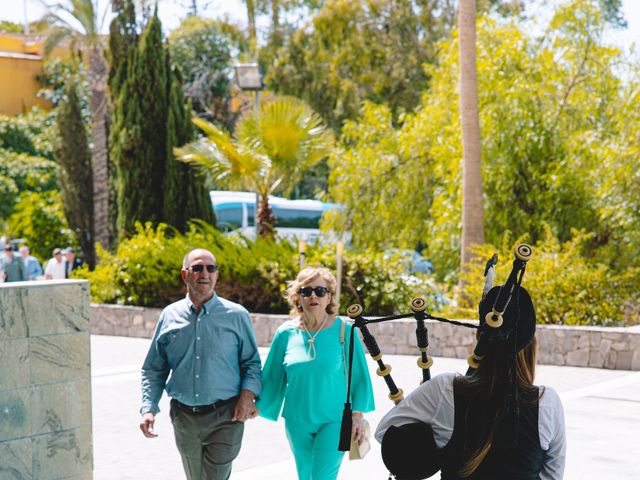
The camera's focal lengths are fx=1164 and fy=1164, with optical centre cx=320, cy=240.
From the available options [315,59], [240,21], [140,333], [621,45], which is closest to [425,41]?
[315,59]

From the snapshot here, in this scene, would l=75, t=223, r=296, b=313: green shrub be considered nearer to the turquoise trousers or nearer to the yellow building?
the turquoise trousers

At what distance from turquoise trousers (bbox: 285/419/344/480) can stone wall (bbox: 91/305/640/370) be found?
892 cm

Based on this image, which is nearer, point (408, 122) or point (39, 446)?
point (39, 446)

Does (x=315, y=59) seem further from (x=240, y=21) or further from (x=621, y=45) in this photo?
(x=621, y=45)

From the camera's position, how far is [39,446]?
654 cm

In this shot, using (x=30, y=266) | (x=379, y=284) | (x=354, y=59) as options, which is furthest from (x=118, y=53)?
(x=354, y=59)

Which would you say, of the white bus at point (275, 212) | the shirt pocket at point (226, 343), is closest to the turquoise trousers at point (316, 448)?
the shirt pocket at point (226, 343)

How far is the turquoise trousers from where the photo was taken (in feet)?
18.6

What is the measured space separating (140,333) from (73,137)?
15.7 m

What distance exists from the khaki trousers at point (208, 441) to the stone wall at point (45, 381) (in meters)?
1.10

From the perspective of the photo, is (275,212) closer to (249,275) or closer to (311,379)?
(249,275)

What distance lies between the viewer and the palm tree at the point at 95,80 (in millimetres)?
31391

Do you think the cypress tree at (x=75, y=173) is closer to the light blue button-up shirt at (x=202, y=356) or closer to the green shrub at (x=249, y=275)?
the green shrub at (x=249, y=275)

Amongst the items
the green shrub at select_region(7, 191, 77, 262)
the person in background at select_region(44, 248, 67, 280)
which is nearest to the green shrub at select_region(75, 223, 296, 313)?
the person in background at select_region(44, 248, 67, 280)
